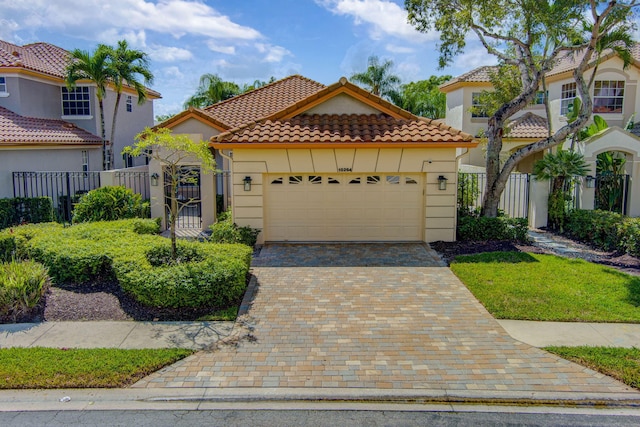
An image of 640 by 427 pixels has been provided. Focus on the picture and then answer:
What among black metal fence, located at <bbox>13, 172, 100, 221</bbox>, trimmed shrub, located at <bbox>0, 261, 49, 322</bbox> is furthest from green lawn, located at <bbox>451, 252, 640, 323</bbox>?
black metal fence, located at <bbox>13, 172, 100, 221</bbox>

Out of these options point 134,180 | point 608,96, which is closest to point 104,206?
point 134,180

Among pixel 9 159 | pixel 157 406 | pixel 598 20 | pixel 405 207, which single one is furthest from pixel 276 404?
pixel 9 159

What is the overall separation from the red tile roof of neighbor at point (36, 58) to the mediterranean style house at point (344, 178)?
40.1 feet

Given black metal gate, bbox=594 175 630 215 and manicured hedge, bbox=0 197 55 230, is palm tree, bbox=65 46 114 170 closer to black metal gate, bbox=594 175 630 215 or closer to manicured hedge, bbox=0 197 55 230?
manicured hedge, bbox=0 197 55 230

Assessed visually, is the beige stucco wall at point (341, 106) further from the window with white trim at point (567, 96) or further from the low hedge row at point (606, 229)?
the window with white trim at point (567, 96)

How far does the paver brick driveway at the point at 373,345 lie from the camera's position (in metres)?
6.89

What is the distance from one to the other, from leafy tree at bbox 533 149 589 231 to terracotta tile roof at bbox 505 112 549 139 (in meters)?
7.66

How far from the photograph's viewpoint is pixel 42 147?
1930 cm

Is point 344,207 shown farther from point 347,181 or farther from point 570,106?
point 570,106

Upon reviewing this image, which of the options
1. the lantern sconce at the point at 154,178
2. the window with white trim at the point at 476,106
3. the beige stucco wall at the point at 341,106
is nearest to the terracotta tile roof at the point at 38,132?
the lantern sconce at the point at 154,178

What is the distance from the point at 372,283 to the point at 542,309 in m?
3.50

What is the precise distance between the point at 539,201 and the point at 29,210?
17.6m

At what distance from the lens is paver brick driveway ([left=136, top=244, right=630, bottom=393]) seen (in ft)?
22.6

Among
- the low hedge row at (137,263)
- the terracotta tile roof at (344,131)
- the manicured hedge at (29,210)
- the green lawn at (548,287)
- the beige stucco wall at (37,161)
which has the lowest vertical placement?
the green lawn at (548,287)
